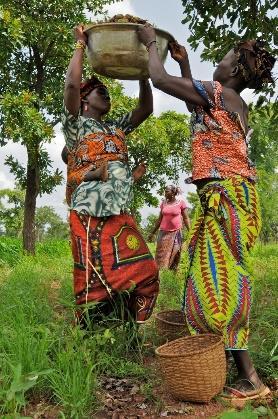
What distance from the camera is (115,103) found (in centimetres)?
888

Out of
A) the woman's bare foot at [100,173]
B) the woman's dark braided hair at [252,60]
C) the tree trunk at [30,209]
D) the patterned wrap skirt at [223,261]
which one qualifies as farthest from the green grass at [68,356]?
the tree trunk at [30,209]

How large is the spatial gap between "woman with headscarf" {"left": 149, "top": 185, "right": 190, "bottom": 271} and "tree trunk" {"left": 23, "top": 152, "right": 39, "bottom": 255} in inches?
134

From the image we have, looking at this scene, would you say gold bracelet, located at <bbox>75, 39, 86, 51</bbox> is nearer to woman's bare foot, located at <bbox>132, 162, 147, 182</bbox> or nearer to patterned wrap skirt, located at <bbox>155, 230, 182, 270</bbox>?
woman's bare foot, located at <bbox>132, 162, 147, 182</bbox>

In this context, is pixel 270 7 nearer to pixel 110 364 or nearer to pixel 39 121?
pixel 110 364

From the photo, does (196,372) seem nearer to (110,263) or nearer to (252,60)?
(110,263)

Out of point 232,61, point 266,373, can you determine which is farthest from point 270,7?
point 266,373

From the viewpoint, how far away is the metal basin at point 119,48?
9.42 ft

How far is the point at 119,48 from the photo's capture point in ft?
9.52

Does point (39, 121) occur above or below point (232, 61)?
above

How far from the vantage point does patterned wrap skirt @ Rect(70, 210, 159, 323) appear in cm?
317

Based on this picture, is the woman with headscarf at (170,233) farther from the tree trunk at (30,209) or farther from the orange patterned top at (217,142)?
the orange patterned top at (217,142)

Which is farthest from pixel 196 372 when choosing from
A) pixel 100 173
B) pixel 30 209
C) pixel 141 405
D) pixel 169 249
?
pixel 30 209

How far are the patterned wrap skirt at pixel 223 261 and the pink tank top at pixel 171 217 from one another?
14.5ft

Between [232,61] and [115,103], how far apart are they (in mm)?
6060
